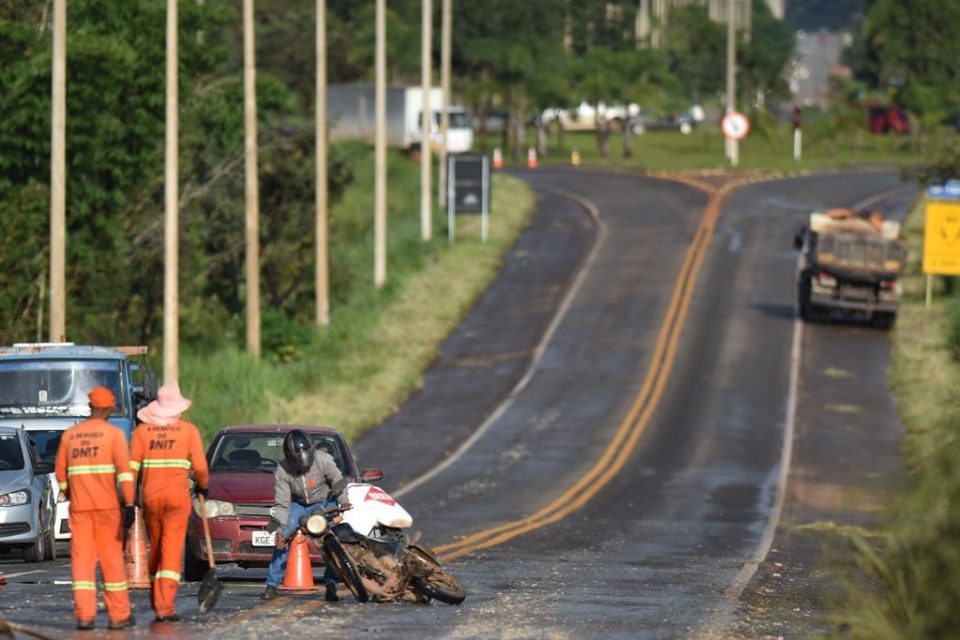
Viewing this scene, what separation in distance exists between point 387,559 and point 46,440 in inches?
395

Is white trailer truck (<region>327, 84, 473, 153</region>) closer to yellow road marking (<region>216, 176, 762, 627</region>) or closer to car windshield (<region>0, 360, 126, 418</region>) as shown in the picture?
yellow road marking (<region>216, 176, 762, 627</region>)

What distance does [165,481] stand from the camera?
49.0 feet

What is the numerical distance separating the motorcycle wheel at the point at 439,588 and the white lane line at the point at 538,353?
16.0 m

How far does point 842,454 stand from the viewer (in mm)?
37344

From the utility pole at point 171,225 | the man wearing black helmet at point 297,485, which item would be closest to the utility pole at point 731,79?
the utility pole at point 171,225

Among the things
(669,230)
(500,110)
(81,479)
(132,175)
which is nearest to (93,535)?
(81,479)

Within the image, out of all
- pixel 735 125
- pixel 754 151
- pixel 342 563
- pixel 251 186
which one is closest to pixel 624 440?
pixel 251 186

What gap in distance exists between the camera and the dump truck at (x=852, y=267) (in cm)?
4897

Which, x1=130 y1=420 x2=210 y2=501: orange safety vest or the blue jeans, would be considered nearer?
x1=130 y1=420 x2=210 y2=501: orange safety vest

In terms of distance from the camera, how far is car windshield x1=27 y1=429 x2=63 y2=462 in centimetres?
2506

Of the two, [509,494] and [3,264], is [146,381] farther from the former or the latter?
[3,264]

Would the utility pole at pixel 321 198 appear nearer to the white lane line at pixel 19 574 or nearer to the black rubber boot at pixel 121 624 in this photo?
the white lane line at pixel 19 574

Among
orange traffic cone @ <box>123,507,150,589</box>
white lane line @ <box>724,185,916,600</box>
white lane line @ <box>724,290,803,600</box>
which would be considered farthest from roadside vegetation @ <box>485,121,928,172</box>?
orange traffic cone @ <box>123,507,150,589</box>

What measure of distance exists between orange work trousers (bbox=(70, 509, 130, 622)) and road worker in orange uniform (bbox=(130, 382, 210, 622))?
425 mm
